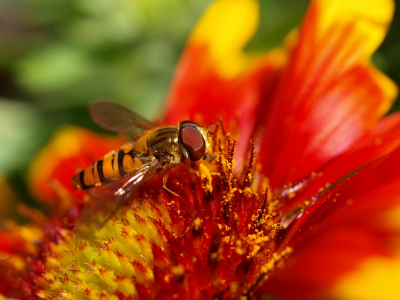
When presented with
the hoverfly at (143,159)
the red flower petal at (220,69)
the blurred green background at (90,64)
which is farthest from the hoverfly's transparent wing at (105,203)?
the blurred green background at (90,64)

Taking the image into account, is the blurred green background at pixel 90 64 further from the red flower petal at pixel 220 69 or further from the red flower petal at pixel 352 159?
the red flower petal at pixel 352 159

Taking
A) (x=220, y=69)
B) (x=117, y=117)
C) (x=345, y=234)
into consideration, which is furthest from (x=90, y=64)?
(x=345, y=234)

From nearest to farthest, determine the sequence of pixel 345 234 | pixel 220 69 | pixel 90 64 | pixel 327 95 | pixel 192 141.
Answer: pixel 345 234 → pixel 192 141 → pixel 327 95 → pixel 220 69 → pixel 90 64

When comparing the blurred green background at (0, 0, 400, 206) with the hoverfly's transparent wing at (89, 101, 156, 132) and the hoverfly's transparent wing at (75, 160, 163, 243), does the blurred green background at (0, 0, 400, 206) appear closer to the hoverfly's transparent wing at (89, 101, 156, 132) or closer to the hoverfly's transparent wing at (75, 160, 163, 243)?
the hoverfly's transparent wing at (89, 101, 156, 132)

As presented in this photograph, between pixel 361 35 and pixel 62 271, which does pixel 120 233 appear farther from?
pixel 361 35

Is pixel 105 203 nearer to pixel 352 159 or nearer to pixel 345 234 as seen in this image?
pixel 345 234

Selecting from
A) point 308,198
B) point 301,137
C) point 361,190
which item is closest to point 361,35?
point 301,137
